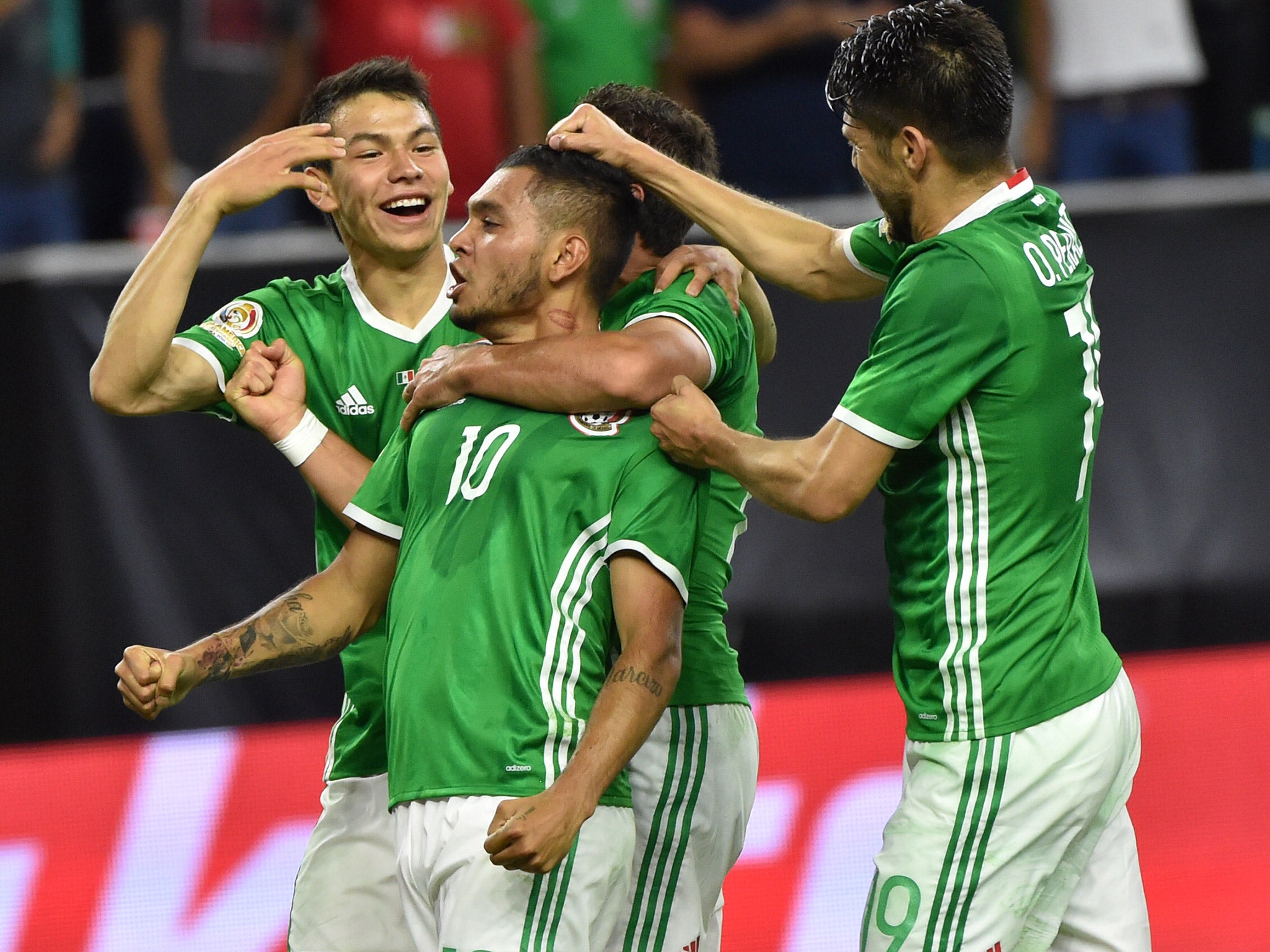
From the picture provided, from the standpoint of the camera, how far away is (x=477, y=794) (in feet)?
9.02

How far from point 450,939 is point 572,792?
1.07 feet

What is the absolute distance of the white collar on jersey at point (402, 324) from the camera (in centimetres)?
366

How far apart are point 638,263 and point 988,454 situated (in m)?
0.85

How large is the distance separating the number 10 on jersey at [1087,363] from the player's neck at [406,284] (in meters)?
1.38

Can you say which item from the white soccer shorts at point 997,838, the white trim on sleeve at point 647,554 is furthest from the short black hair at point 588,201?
the white soccer shorts at point 997,838

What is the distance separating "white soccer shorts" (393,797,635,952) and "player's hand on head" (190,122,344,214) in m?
1.34

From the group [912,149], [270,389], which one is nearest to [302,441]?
[270,389]

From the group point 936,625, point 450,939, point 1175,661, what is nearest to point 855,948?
point 1175,661

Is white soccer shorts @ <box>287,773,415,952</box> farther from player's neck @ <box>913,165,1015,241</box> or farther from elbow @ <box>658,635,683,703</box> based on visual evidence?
player's neck @ <box>913,165,1015,241</box>

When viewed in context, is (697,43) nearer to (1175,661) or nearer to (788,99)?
(788,99)

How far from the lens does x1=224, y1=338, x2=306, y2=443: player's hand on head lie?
11.5 ft

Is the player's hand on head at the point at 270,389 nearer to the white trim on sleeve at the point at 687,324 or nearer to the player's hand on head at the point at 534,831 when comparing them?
the white trim on sleeve at the point at 687,324

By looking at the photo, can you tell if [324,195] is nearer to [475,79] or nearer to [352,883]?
[352,883]

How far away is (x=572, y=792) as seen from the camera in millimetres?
2670
